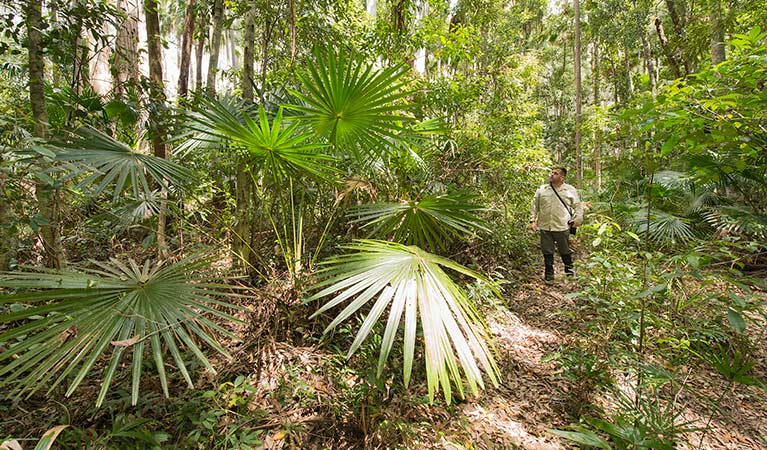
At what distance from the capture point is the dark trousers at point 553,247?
3990 mm

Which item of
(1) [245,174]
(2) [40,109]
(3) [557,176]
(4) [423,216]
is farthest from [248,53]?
(3) [557,176]

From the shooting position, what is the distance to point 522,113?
4.83 metres

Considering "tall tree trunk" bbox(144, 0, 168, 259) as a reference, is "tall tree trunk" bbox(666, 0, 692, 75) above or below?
above

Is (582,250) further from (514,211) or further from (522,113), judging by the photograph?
(522,113)

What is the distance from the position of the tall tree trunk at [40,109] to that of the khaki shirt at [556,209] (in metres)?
4.41

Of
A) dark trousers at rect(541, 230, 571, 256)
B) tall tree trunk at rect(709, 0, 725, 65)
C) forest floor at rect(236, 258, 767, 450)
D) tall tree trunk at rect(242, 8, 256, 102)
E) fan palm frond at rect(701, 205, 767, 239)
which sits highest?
Answer: tall tree trunk at rect(709, 0, 725, 65)

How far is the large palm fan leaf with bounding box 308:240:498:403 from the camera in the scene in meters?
1.19

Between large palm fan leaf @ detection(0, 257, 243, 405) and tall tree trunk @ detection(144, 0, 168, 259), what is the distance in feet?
2.66

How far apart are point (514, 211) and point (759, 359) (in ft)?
9.16

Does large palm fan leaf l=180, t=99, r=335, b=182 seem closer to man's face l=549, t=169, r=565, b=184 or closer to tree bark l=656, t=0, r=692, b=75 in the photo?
man's face l=549, t=169, r=565, b=184

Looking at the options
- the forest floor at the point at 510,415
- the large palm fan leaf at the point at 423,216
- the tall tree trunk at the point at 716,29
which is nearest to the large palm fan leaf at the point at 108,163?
the large palm fan leaf at the point at 423,216

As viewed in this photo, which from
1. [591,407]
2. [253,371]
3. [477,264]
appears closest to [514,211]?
[477,264]

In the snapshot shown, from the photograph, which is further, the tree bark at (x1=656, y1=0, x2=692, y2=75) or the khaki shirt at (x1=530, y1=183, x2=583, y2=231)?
the tree bark at (x1=656, y1=0, x2=692, y2=75)

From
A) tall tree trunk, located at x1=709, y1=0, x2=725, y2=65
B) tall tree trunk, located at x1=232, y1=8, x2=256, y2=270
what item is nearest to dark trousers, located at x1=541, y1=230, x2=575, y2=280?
tall tree trunk, located at x1=232, y1=8, x2=256, y2=270
